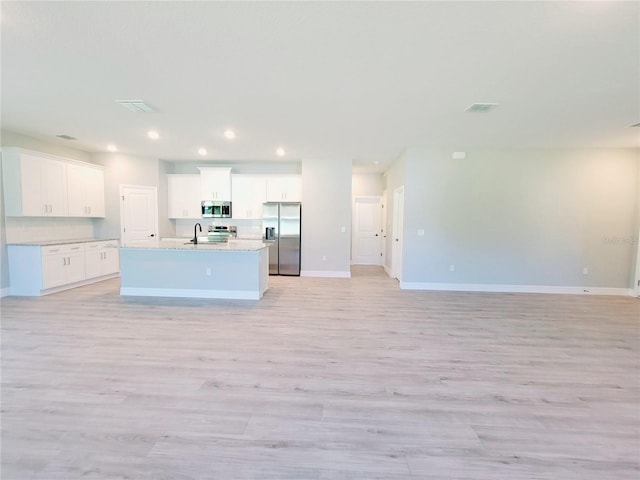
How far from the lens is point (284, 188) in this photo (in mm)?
6906

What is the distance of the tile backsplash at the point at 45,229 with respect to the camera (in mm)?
4930

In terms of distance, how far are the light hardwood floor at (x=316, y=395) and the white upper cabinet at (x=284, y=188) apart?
3.50m

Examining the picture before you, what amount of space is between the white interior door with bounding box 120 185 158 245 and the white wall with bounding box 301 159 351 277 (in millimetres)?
3557

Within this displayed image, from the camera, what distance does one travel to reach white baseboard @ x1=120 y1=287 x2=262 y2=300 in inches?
187

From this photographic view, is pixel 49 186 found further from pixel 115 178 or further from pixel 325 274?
pixel 325 274

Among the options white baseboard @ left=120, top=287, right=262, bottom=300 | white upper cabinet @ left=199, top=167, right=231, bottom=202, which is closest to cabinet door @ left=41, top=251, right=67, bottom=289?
white baseboard @ left=120, top=287, right=262, bottom=300

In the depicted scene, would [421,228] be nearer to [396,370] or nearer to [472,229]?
[472,229]

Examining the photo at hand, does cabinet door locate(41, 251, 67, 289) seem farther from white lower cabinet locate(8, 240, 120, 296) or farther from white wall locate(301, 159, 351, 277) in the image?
white wall locate(301, 159, 351, 277)

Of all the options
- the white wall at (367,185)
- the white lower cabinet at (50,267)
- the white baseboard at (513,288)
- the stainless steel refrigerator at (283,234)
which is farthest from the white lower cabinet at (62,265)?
the white wall at (367,185)

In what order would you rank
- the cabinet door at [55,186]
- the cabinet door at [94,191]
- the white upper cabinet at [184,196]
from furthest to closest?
the white upper cabinet at [184,196] → the cabinet door at [94,191] → the cabinet door at [55,186]

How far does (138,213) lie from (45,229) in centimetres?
161

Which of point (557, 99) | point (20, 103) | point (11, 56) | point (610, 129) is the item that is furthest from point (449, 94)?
point (20, 103)

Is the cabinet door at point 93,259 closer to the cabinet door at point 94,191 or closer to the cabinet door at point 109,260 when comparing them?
the cabinet door at point 109,260

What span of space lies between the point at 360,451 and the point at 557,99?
3.99 m
